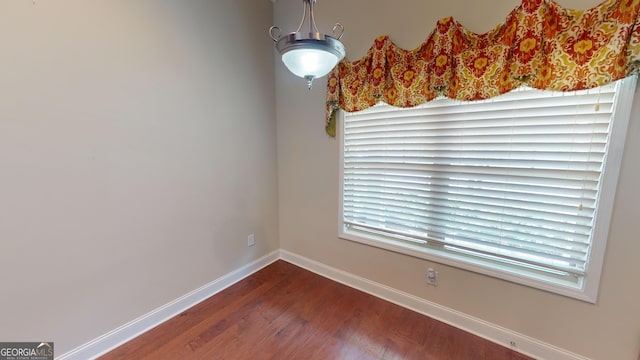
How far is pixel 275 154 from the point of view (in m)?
2.87

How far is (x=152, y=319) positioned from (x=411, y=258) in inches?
81.9

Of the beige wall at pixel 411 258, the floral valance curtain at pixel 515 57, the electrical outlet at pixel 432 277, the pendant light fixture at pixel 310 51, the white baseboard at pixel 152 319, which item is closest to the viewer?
the pendant light fixture at pixel 310 51

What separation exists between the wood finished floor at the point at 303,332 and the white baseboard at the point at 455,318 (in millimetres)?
48

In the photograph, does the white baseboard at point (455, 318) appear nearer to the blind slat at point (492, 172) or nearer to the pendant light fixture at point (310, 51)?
the blind slat at point (492, 172)

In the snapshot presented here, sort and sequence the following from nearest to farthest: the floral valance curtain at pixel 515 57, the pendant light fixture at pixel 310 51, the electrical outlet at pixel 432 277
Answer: the pendant light fixture at pixel 310 51 < the floral valance curtain at pixel 515 57 < the electrical outlet at pixel 432 277

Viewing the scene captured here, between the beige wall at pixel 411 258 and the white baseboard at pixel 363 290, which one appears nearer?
the beige wall at pixel 411 258

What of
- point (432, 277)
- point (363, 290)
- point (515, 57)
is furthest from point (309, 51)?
point (363, 290)

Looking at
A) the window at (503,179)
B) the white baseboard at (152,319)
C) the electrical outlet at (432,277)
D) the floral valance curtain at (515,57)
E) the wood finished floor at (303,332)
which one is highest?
the floral valance curtain at (515,57)

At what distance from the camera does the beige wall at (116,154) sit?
4.44ft

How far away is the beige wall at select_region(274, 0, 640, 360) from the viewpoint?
1396 millimetres

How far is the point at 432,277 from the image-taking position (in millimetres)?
2021

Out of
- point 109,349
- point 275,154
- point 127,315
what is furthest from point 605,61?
point 109,349

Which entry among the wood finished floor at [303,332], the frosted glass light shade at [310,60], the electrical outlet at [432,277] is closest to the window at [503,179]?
the electrical outlet at [432,277]

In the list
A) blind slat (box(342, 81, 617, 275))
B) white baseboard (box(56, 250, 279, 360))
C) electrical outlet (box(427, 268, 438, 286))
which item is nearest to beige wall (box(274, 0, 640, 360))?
electrical outlet (box(427, 268, 438, 286))
